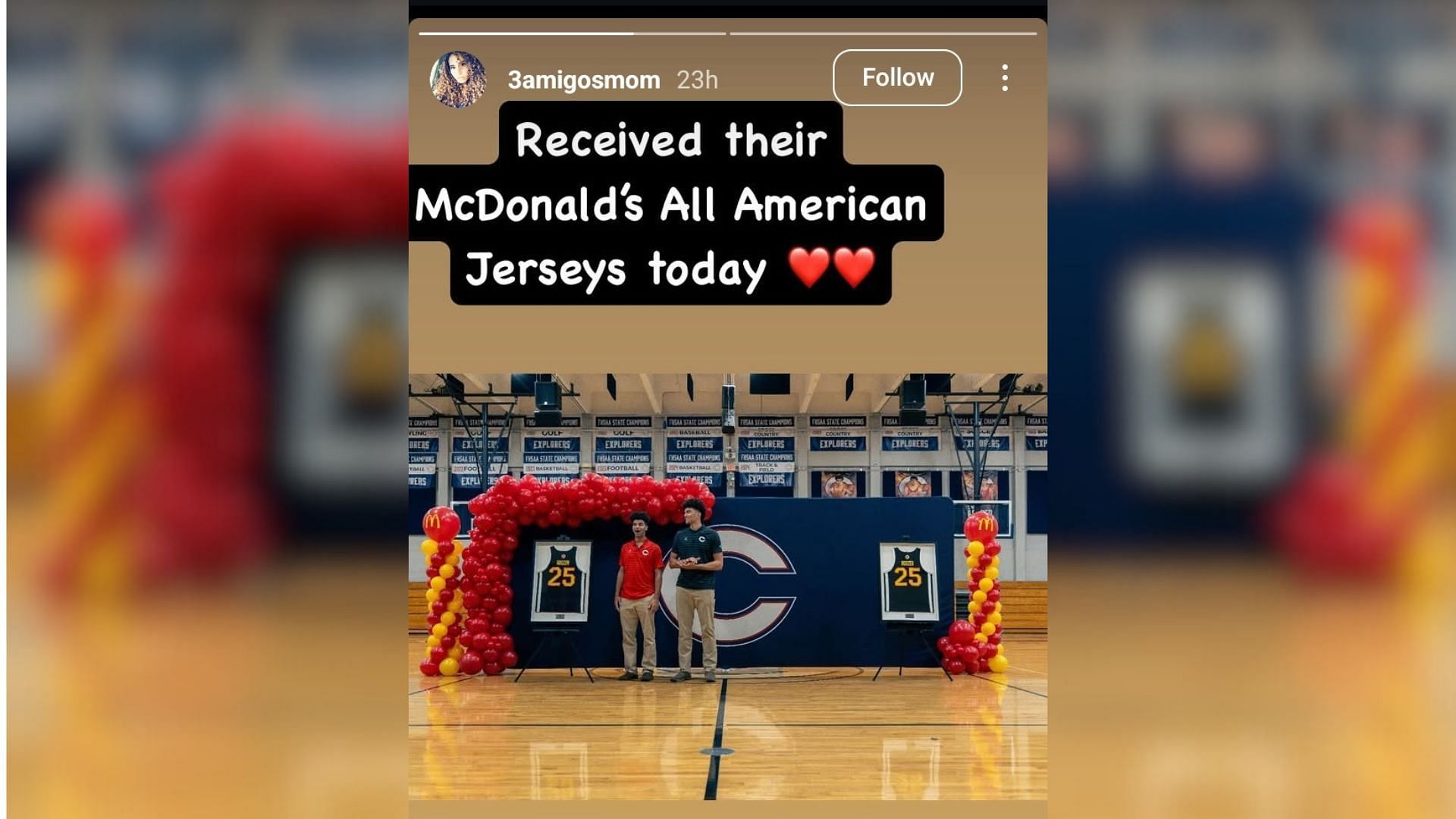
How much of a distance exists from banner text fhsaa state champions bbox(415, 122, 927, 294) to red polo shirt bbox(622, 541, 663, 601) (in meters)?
5.57

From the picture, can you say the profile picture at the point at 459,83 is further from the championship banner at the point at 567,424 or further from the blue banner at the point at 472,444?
the blue banner at the point at 472,444

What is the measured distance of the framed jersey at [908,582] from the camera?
8500 millimetres

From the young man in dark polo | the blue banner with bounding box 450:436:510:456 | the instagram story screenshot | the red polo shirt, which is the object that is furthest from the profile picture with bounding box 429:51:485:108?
the blue banner with bounding box 450:436:510:456

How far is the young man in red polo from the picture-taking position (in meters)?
8.07

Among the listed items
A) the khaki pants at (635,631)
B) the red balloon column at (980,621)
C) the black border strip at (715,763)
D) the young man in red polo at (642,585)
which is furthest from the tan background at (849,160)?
the red balloon column at (980,621)

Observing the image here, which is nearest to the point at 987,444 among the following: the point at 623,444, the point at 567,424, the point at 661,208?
the point at 623,444

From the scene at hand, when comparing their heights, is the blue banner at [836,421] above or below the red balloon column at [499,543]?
above

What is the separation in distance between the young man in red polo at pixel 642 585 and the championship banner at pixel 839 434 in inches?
464

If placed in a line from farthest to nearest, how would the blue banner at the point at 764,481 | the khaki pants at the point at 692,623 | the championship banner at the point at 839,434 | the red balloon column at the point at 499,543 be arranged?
the championship banner at the point at 839,434
the blue banner at the point at 764,481
the red balloon column at the point at 499,543
the khaki pants at the point at 692,623

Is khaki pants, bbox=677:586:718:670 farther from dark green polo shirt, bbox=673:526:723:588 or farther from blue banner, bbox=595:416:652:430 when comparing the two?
blue banner, bbox=595:416:652:430
